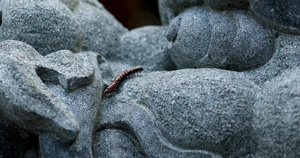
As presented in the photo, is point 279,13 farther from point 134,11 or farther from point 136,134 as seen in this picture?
point 134,11

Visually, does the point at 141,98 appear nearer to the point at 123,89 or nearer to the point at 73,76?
the point at 123,89

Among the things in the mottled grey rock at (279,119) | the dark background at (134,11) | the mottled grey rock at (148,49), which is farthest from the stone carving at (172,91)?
the dark background at (134,11)

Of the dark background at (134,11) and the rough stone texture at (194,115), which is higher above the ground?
the rough stone texture at (194,115)

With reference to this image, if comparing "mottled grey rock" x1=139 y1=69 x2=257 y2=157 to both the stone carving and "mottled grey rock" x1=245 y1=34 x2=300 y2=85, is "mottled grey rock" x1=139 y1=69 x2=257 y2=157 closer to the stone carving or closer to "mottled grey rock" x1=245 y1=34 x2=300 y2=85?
the stone carving

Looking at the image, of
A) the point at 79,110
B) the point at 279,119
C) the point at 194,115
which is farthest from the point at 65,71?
the point at 279,119

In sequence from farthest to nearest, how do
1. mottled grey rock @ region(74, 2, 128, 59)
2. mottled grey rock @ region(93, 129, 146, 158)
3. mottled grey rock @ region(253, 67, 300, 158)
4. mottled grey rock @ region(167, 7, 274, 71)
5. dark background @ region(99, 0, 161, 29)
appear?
1. dark background @ region(99, 0, 161, 29)
2. mottled grey rock @ region(74, 2, 128, 59)
3. mottled grey rock @ region(167, 7, 274, 71)
4. mottled grey rock @ region(93, 129, 146, 158)
5. mottled grey rock @ region(253, 67, 300, 158)

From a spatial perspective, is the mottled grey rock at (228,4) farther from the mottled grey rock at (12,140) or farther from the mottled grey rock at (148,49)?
the mottled grey rock at (12,140)

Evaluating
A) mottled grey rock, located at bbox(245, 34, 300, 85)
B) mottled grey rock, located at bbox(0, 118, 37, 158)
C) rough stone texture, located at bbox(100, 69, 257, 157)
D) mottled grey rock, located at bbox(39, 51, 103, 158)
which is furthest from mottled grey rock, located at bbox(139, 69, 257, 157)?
mottled grey rock, located at bbox(0, 118, 37, 158)
